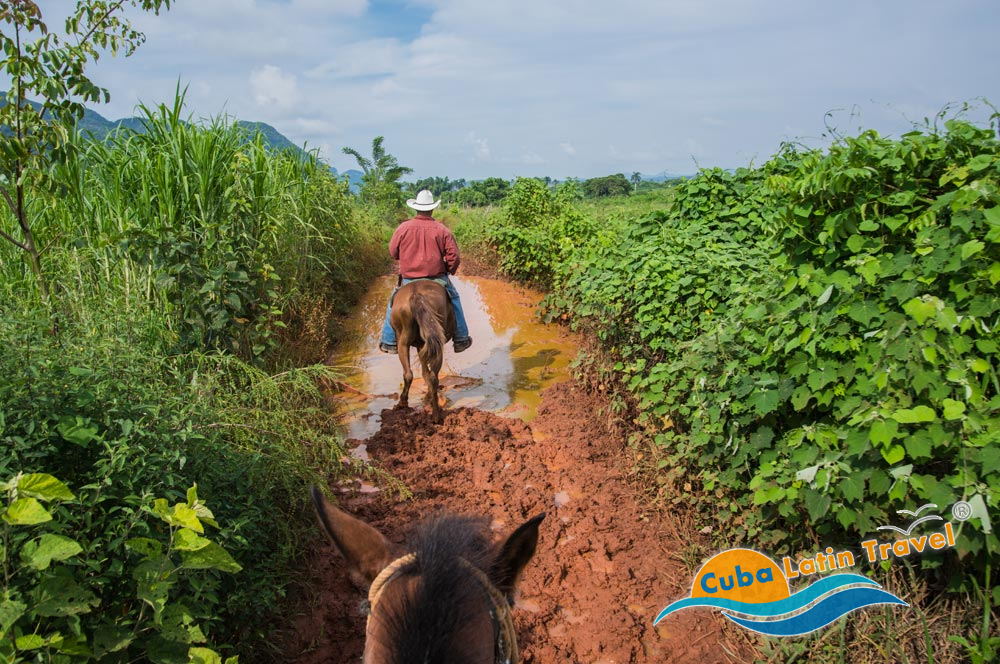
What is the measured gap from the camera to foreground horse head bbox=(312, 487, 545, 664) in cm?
154

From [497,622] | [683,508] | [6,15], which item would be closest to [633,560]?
[683,508]

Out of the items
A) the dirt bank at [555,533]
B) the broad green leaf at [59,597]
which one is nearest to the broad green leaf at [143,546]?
the broad green leaf at [59,597]

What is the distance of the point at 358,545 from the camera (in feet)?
6.75

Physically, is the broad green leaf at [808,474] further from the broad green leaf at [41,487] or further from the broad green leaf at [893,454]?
the broad green leaf at [41,487]

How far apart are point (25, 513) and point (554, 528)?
11.5 feet

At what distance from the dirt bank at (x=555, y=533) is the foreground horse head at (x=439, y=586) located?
3.58ft

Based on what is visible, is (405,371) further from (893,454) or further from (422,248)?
(893,454)

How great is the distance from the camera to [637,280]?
561 centimetres

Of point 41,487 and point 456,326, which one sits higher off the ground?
point 41,487

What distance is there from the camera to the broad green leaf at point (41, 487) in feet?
4.99

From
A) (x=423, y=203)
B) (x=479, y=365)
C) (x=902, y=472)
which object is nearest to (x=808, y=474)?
(x=902, y=472)

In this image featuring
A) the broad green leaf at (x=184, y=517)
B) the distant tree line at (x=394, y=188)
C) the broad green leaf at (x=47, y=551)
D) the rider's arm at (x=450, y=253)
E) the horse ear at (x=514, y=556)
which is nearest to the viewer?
the broad green leaf at (x=47, y=551)

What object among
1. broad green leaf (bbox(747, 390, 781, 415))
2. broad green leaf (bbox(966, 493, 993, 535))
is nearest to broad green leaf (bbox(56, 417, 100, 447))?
broad green leaf (bbox(747, 390, 781, 415))

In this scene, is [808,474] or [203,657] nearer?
[203,657]
